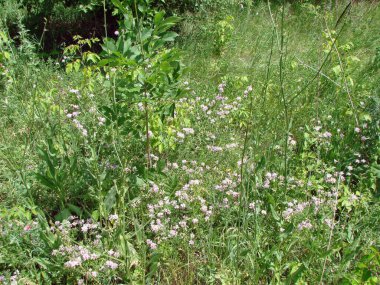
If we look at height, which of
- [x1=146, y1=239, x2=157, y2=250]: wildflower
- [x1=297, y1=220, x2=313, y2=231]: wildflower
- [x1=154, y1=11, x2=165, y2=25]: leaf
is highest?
[x1=154, y1=11, x2=165, y2=25]: leaf

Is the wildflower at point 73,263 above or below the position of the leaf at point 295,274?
above

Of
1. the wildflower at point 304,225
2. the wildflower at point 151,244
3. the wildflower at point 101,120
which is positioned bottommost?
the wildflower at point 151,244

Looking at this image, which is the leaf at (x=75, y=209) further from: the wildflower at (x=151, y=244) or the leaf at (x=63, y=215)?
the wildflower at (x=151, y=244)

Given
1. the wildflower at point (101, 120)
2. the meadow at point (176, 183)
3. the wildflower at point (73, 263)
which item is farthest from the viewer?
the wildflower at point (101, 120)

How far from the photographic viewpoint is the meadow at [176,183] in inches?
76.4

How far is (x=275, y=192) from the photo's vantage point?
2412 mm

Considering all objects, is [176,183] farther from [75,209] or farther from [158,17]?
[158,17]

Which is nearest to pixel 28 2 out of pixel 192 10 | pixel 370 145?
pixel 192 10

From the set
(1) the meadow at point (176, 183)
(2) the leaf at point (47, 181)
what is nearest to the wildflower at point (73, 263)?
(1) the meadow at point (176, 183)

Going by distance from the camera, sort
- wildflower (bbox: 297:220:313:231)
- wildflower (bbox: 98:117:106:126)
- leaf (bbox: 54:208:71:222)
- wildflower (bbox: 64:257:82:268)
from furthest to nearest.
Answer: wildflower (bbox: 98:117:106:126) → leaf (bbox: 54:208:71:222) → wildflower (bbox: 297:220:313:231) → wildflower (bbox: 64:257:82:268)

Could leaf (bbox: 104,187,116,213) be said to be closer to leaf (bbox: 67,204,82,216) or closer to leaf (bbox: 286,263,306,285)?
leaf (bbox: 67,204,82,216)

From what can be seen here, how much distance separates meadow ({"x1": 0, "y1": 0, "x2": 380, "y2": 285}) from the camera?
1941mm

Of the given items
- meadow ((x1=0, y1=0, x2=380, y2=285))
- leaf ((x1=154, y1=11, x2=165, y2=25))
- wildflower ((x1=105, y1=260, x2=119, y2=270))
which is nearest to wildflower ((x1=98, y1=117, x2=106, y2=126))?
meadow ((x1=0, y1=0, x2=380, y2=285))

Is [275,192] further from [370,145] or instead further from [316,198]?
[370,145]
